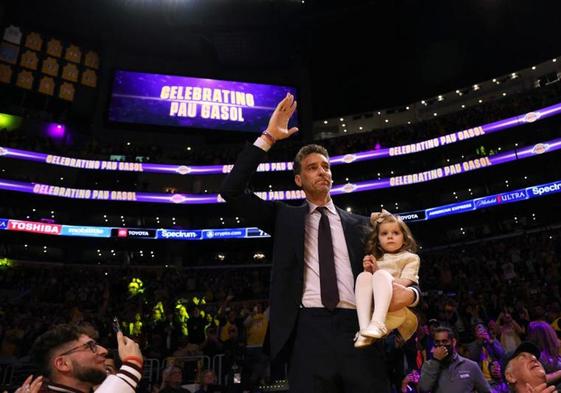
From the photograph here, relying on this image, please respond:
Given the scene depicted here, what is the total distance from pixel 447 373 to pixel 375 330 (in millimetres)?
4027

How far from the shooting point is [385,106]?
39188 millimetres

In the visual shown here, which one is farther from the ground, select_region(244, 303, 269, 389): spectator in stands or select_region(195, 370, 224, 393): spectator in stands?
select_region(244, 303, 269, 389): spectator in stands

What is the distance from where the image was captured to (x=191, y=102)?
100 feet

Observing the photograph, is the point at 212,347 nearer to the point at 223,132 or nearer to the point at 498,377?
the point at 498,377

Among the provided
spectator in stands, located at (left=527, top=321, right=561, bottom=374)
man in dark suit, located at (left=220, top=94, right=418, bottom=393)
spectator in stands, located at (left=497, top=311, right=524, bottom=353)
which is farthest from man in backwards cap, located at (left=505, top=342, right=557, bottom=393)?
spectator in stands, located at (left=497, top=311, right=524, bottom=353)

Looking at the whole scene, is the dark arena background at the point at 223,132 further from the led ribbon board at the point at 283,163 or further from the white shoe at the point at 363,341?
the white shoe at the point at 363,341

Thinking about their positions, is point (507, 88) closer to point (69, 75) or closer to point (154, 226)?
point (154, 226)

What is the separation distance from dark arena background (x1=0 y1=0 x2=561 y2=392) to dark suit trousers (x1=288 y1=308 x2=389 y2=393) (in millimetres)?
20650

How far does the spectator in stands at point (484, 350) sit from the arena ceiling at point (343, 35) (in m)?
23.2

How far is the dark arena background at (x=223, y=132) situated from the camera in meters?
28.6

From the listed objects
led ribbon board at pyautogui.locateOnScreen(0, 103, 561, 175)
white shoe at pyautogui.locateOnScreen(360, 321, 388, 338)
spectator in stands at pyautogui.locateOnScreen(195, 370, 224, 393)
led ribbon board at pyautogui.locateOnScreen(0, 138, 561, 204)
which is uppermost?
led ribbon board at pyautogui.locateOnScreen(0, 103, 561, 175)

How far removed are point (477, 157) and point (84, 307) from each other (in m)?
26.1

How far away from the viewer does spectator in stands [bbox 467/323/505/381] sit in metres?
7.30

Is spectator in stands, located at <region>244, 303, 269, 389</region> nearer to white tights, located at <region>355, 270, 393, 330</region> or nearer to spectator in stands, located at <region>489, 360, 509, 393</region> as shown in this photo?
spectator in stands, located at <region>489, 360, 509, 393</region>
